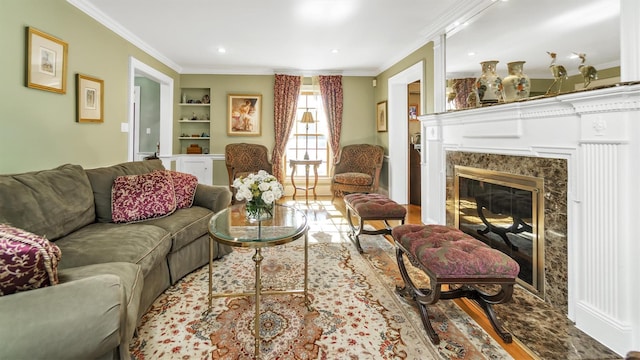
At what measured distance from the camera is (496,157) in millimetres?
2639

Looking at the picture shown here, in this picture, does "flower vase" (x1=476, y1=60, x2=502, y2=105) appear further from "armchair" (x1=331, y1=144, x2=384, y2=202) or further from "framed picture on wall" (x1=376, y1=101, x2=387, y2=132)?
"framed picture on wall" (x1=376, y1=101, x2=387, y2=132)

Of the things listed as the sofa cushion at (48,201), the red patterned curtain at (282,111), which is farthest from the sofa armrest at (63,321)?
the red patterned curtain at (282,111)

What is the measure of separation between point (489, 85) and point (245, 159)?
4255 mm

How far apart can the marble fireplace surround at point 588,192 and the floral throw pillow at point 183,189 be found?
275 centimetres

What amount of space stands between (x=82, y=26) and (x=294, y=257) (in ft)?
10.6

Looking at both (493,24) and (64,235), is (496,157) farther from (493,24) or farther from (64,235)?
(64,235)

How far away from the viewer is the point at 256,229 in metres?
1.95

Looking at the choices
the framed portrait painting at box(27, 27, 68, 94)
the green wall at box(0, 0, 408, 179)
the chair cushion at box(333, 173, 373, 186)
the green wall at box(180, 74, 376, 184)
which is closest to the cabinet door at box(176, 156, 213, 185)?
the green wall at box(180, 74, 376, 184)

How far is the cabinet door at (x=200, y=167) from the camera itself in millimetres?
6113

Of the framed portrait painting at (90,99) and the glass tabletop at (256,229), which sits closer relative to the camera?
the glass tabletop at (256,229)

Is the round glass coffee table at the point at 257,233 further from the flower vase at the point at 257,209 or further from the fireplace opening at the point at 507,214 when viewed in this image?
the fireplace opening at the point at 507,214

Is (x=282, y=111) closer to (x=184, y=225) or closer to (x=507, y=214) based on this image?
(x=184, y=225)

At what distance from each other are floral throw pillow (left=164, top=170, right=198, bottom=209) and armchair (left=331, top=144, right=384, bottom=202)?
9.40 ft

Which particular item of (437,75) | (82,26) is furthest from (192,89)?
(437,75)
